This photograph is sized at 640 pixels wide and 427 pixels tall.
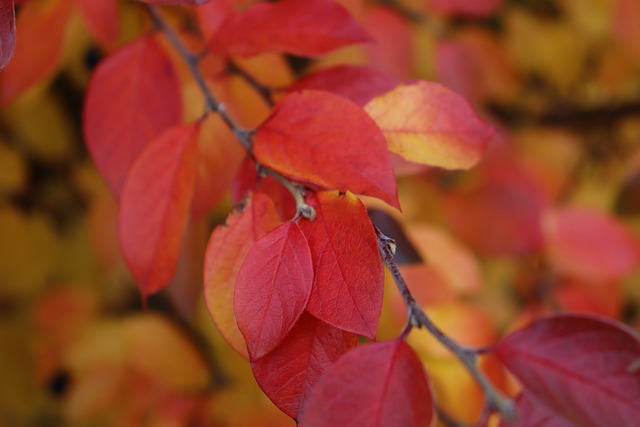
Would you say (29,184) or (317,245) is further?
(29,184)

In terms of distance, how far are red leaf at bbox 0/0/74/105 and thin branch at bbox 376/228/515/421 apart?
0.45 metres

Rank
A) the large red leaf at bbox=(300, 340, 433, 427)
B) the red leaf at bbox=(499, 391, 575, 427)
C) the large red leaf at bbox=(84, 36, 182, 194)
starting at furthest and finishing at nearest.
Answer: the large red leaf at bbox=(84, 36, 182, 194) → the red leaf at bbox=(499, 391, 575, 427) → the large red leaf at bbox=(300, 340, 433, 427)

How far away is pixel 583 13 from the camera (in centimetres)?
142

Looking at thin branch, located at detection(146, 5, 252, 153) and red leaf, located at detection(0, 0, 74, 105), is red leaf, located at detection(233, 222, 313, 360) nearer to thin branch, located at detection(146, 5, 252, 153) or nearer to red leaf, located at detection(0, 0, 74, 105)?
thin branch, located at detection(146, 5, 252, 153)

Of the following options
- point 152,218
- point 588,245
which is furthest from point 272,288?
point 588,245

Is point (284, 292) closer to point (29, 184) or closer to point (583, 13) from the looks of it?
point (29, 184)

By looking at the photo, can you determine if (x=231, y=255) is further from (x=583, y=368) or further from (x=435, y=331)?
(x=583, y=368)

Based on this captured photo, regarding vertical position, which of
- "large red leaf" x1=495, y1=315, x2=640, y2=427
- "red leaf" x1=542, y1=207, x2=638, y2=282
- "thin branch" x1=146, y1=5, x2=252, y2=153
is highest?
"thin branch" x1=146, y1=5, x2=252, y2=153

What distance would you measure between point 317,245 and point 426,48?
0.91m

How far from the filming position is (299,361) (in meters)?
0.45

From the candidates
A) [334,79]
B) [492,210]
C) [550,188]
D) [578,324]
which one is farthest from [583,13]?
[578,324]

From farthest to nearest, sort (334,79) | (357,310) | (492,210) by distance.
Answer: (492,210) < (334,79) < (357,310)

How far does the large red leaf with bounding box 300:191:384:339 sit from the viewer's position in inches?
16.7

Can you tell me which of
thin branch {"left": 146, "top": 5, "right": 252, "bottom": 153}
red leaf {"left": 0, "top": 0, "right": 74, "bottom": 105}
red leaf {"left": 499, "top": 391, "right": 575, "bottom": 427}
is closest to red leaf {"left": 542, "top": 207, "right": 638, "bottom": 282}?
red leaf {"left": 499, "top": 391, "right": 575, "bottom": 427}
